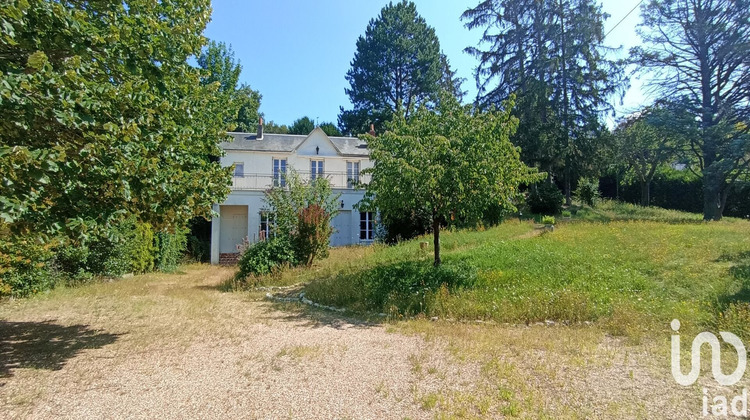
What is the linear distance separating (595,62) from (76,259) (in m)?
29.5

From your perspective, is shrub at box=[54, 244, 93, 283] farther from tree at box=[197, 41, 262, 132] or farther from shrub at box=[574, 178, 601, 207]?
shrub at box=[574, 178, 601, 207]

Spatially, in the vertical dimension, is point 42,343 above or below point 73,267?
below

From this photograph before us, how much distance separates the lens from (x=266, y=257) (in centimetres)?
1297

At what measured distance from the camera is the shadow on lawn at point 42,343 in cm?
522

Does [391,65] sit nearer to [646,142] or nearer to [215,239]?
[646,142]

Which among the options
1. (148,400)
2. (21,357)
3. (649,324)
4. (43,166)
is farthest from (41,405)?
(649,324)

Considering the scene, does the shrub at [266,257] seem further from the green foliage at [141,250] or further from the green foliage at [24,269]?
the green foliage at [24,269]

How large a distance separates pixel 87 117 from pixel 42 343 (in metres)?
4.42

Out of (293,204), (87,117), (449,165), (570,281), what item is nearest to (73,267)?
(293,204)

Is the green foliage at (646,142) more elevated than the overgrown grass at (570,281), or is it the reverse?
the green foliage at (646,142)

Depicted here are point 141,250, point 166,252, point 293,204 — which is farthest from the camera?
point 166,252

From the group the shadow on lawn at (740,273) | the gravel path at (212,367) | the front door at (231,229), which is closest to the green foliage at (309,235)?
the gravel path at (212,367)

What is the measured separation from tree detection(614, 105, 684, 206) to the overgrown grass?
936cm

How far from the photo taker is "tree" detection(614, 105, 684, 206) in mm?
20516
